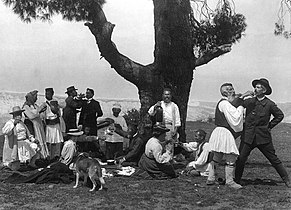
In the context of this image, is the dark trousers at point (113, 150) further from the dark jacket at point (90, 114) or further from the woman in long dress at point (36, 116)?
the woman in long dress at point (36, 116)

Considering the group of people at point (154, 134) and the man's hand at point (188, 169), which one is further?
the man's hand at point (188, 169)

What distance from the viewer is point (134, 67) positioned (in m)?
11.6

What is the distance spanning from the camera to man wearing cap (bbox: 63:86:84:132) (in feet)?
35.1

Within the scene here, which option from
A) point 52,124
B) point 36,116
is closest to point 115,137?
point 52,124

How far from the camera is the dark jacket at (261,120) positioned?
769 cm

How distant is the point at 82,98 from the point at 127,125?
1.21m

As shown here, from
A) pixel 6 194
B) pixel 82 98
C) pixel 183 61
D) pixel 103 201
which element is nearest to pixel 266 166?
pixel 183 61

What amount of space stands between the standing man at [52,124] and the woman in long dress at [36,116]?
12cm

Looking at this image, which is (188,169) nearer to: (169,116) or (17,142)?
(169,116)

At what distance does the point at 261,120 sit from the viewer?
7719 mm

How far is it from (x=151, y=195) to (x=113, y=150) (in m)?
3.60

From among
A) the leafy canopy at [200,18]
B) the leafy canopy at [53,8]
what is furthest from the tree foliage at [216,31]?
the leafy canopy at [53,8]

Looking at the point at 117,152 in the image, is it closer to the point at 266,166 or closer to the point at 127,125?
the point at 127,125

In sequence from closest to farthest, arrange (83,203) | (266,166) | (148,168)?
(83,203)
(148,168)
(266,166)
